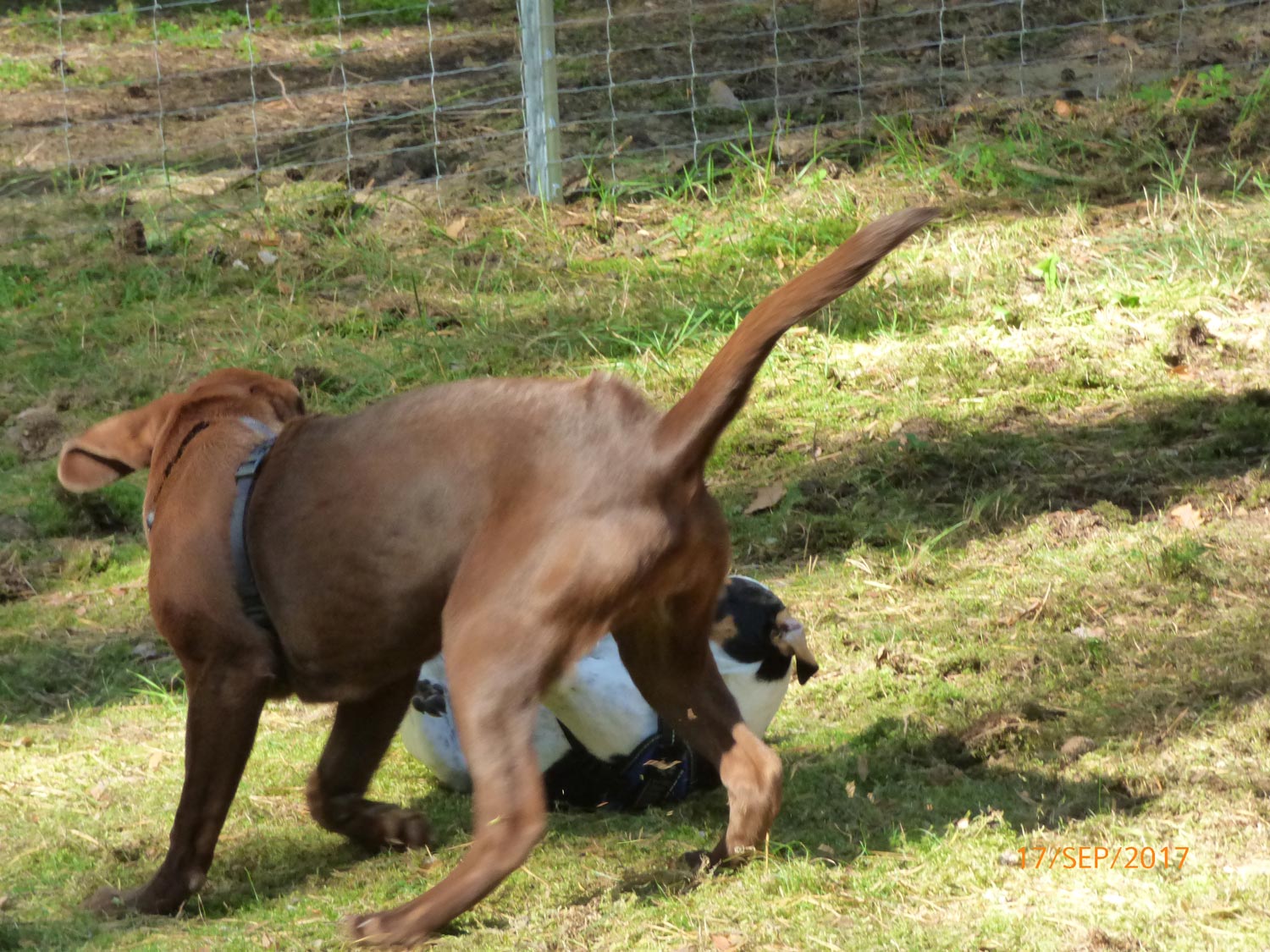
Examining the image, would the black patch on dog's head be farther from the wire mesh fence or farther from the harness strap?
the wire mesh fence

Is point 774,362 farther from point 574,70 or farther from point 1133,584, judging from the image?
point 574,70

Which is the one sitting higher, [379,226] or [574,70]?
[574,70]

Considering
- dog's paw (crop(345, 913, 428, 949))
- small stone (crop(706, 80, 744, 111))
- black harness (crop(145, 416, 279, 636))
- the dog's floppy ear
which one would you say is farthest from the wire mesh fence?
dog's paw (crop(345, 913, 428, 949))

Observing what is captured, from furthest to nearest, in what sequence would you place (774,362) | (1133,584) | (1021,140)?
(1021,140) → (774,362) → (1133,584)

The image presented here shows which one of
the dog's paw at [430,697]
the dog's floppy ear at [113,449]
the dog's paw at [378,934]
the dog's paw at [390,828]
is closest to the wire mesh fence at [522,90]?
the dog's floppy ear at [113,449]

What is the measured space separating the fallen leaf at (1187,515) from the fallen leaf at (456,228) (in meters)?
4.30

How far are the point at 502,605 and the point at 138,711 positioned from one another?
2.20 metres

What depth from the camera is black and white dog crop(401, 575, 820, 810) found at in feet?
12.5

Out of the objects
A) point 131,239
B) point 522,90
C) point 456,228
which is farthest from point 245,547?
point 522,90

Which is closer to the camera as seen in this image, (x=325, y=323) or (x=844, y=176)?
(x=325, y=323)

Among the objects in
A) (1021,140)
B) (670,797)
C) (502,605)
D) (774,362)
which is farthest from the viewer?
(1021,140)

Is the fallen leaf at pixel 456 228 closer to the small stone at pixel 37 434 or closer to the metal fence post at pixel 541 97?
the metal fence post at pixel 541 97

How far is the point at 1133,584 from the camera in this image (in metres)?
4.73

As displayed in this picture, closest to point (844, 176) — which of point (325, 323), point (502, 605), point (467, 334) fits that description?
point (467, 334)
